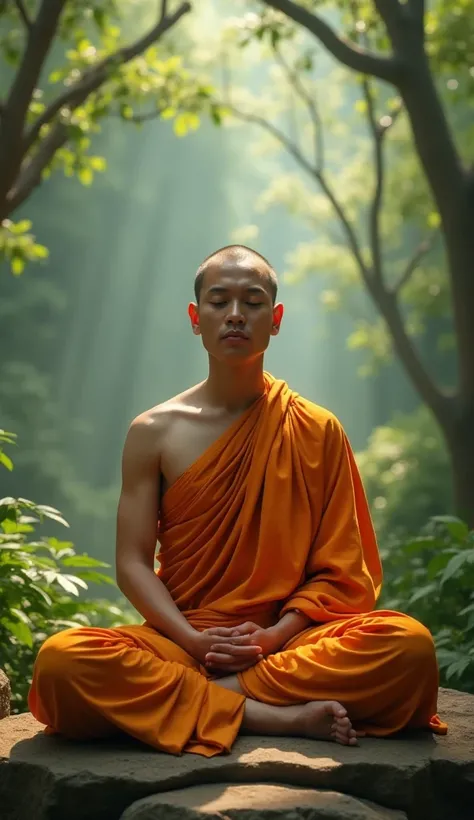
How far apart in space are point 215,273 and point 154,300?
32928 millimetres

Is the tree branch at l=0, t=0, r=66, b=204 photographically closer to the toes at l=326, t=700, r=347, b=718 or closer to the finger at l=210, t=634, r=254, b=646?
the finger at l=210, t=634, r=254, b=646

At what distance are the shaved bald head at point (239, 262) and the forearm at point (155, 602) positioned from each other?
1055 millimetres

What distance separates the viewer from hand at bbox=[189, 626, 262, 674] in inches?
133

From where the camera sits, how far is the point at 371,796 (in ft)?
9.96

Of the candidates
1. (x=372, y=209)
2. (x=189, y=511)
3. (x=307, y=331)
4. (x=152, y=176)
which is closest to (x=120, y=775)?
(x=189, y=511)

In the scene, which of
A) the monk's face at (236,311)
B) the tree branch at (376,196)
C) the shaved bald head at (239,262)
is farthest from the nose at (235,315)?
the tree branch at (376,196)

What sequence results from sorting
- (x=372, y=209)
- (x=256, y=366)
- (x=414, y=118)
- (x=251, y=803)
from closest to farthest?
(x=251, y=803) → (x=256, y=366) → (x=414, y=118) → (x=372, y=209)

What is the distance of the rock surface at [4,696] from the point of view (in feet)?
12.6

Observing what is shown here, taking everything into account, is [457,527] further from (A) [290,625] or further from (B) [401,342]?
(B) [401,342]

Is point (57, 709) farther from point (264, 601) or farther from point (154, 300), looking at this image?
point (154, 300)

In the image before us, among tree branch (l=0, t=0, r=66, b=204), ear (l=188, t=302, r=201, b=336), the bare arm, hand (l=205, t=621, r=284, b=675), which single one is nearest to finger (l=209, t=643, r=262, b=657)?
hand (l=205, t=621, r=284, b=675)

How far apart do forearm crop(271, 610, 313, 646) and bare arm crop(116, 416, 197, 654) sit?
1.13 feet

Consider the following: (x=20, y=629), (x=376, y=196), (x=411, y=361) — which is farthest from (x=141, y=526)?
(x=376, y=196)

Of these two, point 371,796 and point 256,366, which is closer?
point 371,796
